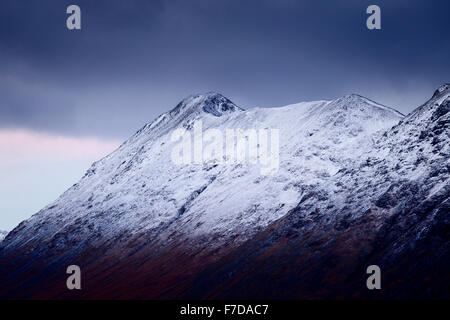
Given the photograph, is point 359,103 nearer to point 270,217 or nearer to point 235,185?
point 235,185

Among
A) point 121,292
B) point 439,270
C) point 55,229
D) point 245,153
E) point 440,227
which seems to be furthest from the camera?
point 55,229

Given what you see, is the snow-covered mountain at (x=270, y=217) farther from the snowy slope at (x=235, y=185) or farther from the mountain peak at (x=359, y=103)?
the mountain peak at (x=359, y=103)

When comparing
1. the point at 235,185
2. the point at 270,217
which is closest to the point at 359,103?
the point at 235,185

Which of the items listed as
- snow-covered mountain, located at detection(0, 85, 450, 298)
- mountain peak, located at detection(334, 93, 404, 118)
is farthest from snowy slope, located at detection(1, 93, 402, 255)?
snow-covered mountain, located at detection(0, 85, 450, 298)

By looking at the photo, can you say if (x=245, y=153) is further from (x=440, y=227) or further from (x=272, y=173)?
(x=440, y=227)

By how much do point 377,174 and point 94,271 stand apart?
81.0 m

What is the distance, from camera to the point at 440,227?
292ft

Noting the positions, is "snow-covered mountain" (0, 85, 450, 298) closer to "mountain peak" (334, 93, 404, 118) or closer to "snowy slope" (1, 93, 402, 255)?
"snowy slope" (1, 93, 402, 255)

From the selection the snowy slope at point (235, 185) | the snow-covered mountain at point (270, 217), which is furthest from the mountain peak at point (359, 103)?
the snow-covered mountain at point (270, 217)

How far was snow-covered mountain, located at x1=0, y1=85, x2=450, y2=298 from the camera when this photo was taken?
97.2m

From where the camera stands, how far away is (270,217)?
127 metres

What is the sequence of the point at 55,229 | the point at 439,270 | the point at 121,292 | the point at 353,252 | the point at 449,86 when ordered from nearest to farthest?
the point at 439,270, the point at 353,252, the point at 121,292, the point at 449,86, the point at 55,229
